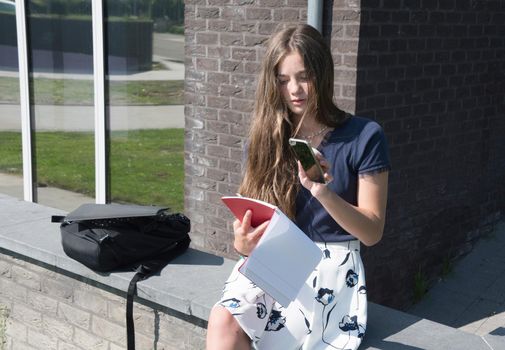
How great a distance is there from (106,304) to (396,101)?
2.28 metres

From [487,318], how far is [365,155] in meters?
2.76

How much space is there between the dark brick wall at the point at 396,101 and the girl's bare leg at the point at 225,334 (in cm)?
207

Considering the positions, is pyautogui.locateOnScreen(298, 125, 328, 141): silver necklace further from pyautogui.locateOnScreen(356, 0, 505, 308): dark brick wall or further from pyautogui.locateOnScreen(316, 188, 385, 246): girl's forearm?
pyautogui.locateOnScreen(356, 0, 505, 308): dark brick wall

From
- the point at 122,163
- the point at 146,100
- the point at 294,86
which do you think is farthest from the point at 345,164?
the point at 122,163

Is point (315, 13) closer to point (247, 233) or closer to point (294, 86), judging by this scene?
point (294, 86)

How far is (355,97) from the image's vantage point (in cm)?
435

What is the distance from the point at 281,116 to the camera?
277cm

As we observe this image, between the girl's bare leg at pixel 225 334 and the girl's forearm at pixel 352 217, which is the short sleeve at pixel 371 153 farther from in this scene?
the girl's bare leg at pixel 225 334

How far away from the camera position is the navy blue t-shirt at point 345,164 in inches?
104

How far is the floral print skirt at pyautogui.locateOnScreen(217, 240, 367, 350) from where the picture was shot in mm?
2635

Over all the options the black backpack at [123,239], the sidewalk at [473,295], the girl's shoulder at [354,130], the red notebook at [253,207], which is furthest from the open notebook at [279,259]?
the sidewalk at [473,295]

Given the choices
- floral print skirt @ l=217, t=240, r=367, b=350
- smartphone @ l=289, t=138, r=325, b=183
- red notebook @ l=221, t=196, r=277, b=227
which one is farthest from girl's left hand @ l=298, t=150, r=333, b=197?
floral print skirt @ l=217, t=240, r=367, b=350

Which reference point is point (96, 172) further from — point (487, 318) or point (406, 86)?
point (487, 318)

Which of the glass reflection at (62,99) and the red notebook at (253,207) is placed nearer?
the red notebook at (253,207)
